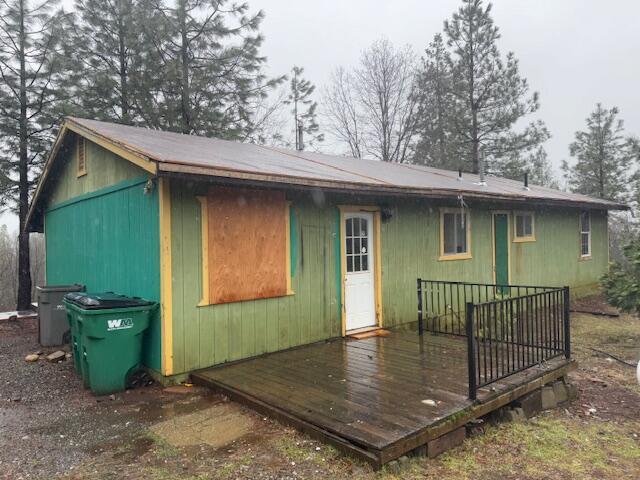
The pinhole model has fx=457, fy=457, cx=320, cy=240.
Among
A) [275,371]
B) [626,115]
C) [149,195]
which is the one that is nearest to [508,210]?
[275,371]

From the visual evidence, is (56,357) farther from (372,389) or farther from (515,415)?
(515,415)

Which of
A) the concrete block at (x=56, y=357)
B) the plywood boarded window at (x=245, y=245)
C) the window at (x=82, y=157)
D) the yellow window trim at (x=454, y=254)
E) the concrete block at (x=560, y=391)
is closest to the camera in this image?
the concrete block at (x=560, y=391)

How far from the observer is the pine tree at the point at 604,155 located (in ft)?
70.8

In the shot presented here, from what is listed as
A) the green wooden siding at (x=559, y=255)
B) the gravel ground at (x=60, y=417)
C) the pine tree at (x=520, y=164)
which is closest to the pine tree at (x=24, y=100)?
the gravel ground at (x=60, y=417)

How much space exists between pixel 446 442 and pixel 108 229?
5.33 m

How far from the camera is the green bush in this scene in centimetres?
697

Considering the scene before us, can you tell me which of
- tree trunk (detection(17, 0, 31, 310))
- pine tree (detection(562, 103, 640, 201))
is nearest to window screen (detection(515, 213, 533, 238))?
tree trunk (detection(17, 0, 31, 310))

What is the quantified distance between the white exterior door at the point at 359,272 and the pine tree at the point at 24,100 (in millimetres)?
9557

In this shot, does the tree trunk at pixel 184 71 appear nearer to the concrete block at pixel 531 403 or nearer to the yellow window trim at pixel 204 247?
the yellow window trim at pixel 204 247

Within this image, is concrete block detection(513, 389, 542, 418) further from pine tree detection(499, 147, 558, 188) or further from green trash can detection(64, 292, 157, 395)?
pine tree detection(499, 147, 558, 188)

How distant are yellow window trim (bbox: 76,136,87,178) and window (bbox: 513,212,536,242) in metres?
8.94

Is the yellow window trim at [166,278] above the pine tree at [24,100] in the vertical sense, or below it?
below

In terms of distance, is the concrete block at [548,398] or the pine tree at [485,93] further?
the pine tree at [485,93]

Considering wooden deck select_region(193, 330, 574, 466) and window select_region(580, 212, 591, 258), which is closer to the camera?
wooden deck select_region(193, 330, 574, 466)
